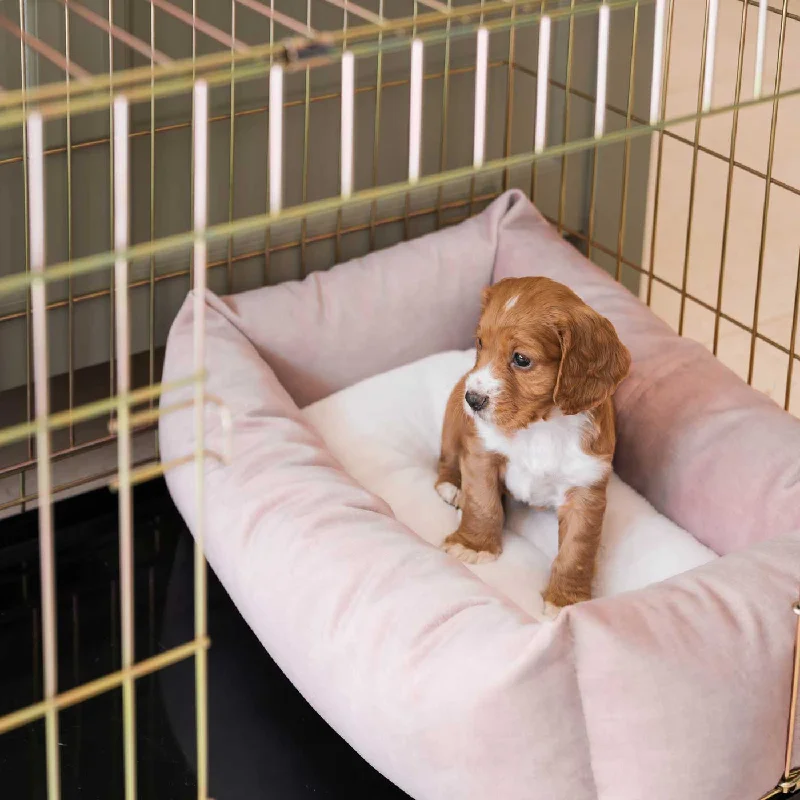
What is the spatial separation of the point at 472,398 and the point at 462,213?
1026 millimetres

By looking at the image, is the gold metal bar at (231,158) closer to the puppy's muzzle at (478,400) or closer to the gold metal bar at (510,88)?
the gold metal bar at (510,88)

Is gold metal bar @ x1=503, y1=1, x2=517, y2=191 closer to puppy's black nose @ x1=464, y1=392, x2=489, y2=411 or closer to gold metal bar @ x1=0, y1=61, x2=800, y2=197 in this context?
gold metal bar @ x1=0, y1=61, x2=800, y2=197

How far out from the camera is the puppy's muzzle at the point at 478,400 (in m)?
1.93

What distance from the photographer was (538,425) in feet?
6.75

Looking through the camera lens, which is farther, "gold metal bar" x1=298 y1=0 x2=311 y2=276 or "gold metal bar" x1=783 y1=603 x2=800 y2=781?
"gold metal bar" x1=298 y1=0 x2=311 y2=276

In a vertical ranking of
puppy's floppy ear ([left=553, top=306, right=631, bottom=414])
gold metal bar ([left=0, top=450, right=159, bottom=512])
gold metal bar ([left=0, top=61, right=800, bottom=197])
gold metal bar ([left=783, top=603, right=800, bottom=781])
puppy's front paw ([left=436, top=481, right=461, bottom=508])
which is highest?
gold metal bar ([left=0, top=61, right=800, bottom=197])

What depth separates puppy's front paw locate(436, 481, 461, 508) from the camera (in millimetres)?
2311

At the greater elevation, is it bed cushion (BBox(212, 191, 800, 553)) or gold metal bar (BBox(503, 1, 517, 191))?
gold metal bar (BBox(503, 1, 517, 191))

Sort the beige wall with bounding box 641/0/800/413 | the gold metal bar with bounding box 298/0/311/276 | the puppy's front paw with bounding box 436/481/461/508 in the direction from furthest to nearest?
the beige wall with bounding box 641/0/800/413, the gold metal bar with bounding box 298/0/311/276, the puppy's front paw with bounding box 436/481/461/508

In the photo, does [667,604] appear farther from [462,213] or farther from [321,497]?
[462,213]

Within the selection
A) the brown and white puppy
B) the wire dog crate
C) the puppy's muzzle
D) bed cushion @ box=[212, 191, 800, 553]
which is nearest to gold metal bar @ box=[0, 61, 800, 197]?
the wire dog crate

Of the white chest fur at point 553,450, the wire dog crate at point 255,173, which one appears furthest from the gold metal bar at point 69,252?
the white chest fur at point 553,450

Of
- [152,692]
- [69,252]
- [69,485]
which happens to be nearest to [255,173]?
[69,252]

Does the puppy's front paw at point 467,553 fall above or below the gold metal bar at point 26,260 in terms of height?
below
